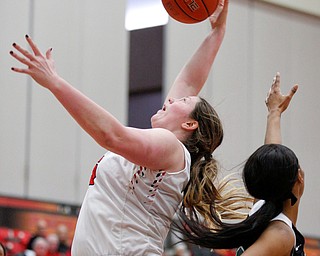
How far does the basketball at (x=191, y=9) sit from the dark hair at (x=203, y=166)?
1.76 ft

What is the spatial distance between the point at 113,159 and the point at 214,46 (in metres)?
0.89

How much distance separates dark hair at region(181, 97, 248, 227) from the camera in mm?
3279

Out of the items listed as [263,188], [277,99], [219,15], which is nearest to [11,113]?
[219,15]

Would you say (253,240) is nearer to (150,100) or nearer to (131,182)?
(131,182)

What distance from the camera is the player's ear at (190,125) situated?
334cm

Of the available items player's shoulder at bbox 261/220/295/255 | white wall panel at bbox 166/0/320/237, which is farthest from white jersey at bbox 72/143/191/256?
white wall panel at bbox 166/0/320/237

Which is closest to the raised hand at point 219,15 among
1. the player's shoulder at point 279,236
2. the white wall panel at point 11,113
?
the player's shoulder at point 279,236

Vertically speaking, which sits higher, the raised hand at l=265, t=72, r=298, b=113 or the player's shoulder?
the raised hand at l=265, t=72, r=298, b=113

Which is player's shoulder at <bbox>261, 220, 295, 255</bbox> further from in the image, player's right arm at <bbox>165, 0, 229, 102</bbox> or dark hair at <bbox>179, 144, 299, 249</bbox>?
player's right arm at <bbox>165, 0, 229, 102</bbox>

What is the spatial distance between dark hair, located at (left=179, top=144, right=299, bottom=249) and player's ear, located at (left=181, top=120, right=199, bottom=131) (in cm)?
35

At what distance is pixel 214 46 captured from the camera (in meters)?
3.82

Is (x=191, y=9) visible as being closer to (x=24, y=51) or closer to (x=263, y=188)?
(x=263, y=188)

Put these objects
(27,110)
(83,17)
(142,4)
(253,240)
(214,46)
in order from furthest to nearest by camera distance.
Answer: (142,4) < (83,17) < (27,110) < (214,46) < (253,240)

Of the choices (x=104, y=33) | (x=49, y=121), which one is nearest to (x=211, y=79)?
(x=104, y=33)
